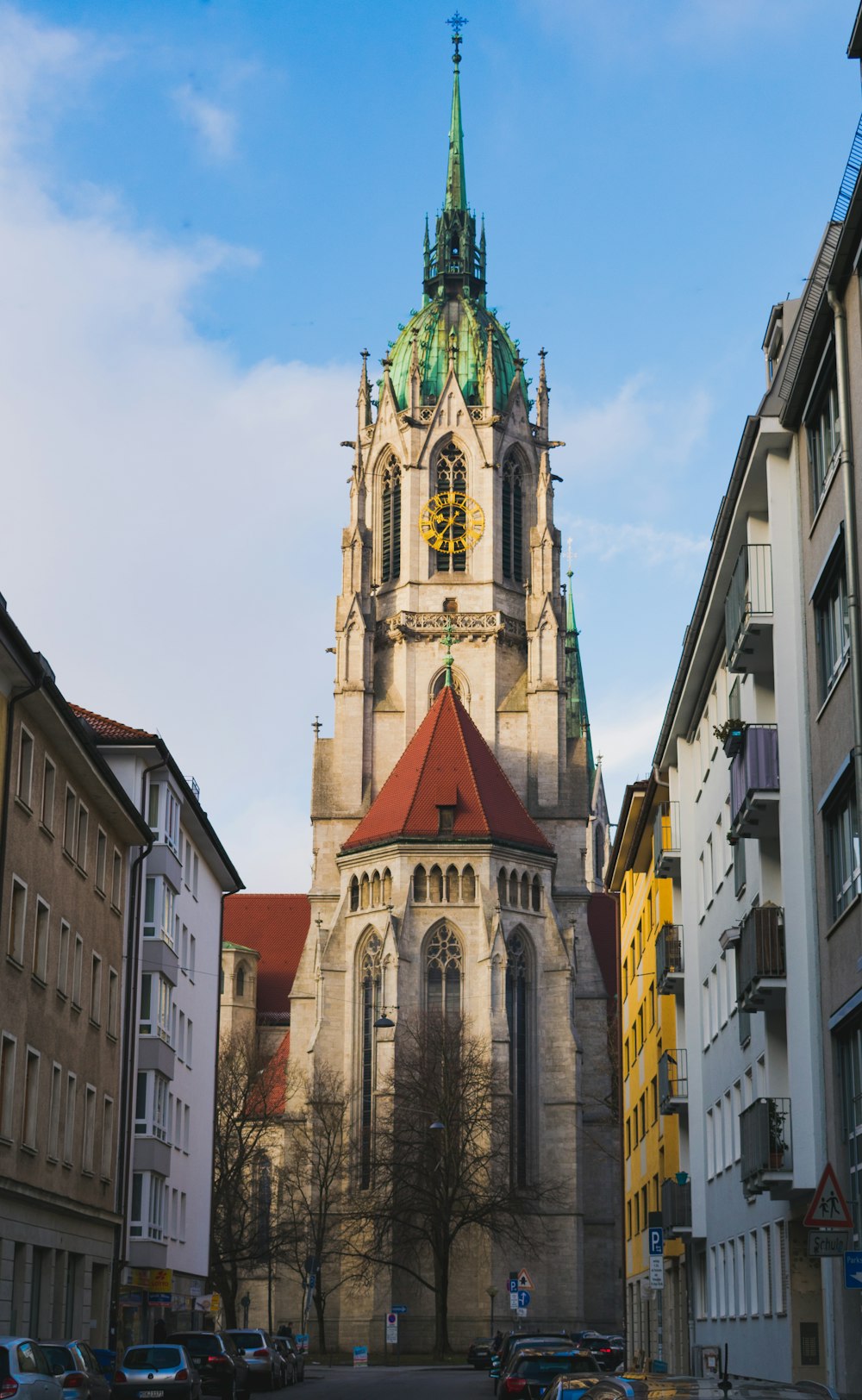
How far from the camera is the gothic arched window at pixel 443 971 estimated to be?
227 feet

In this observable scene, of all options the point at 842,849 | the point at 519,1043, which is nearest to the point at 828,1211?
the point at 842,849

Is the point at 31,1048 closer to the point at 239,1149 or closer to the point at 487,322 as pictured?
the point at 239,1149

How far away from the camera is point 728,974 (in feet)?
95.8

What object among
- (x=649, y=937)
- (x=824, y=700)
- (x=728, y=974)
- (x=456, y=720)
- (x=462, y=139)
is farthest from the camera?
(x=462, y=139)

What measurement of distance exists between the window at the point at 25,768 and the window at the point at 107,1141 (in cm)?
869

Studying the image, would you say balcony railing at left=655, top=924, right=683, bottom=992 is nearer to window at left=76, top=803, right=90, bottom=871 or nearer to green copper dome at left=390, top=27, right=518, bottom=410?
window at left=76, top=803, right=90, bottom=871

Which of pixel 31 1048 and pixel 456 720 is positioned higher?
pixel 456 720

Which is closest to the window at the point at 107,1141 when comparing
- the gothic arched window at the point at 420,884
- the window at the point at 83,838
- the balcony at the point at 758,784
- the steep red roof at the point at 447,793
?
the window at the point at 83,838

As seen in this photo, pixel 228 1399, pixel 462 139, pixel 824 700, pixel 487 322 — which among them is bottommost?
pixel 228 1399

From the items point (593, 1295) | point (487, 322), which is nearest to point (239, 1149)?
point (593, 1295)

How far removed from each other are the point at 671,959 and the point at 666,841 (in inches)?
166

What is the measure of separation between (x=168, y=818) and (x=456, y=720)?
36957 millimetres

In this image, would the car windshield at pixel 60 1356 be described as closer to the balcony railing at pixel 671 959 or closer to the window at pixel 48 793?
the window at pixel 48 793

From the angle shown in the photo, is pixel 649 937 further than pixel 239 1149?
No
